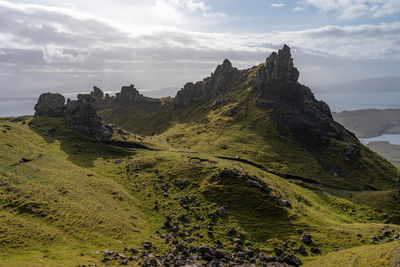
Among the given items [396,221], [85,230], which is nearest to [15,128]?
[85,230]

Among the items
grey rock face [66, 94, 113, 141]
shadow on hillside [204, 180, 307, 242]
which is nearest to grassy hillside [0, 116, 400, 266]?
shadow on hillside [204, 180, 307, 242]

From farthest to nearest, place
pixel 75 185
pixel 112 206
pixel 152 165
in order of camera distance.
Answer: pixel 152 165
pixel 75 185
pixel 112 206

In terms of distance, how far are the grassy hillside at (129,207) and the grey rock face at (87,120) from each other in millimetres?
30064

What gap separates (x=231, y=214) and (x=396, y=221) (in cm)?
8061

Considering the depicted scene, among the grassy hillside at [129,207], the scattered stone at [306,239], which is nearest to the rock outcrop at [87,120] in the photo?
the grassy hillside at [129,207]

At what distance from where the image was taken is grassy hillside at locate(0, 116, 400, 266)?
199 feet

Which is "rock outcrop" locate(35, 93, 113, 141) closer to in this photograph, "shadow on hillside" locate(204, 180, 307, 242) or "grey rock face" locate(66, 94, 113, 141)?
"grey rock face" locate(66, 94, 113, 141)

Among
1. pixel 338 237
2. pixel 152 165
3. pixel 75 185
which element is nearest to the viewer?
pixel 338 237

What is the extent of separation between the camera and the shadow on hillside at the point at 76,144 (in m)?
134

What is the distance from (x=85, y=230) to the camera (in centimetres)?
6694

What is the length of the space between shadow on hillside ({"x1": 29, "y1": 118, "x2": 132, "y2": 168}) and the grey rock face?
4.65 meters

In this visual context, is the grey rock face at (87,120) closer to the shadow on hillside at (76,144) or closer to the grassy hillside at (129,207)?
the shadow on hillside at (76,144)

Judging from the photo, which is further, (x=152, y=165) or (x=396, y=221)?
(x=152, y=165)

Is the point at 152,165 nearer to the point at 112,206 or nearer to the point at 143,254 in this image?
the point at 112,206
